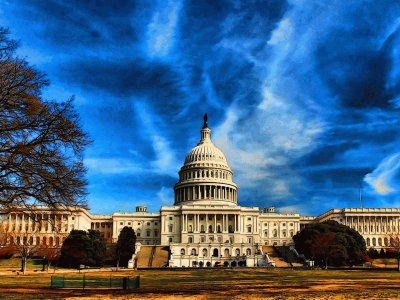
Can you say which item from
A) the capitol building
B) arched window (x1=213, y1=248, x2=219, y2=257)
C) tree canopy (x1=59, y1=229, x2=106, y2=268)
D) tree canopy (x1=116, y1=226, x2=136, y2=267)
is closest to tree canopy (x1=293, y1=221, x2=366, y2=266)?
arched window (x1=213, y1=248, x2=219, y2=257)

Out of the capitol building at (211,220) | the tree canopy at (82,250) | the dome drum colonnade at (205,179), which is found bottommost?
the tree canopy at (82,250)

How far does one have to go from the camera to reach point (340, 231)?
12862 cm

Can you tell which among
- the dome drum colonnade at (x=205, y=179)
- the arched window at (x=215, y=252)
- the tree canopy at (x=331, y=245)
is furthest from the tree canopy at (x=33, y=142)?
the dome drum colonnade at (x=205, y=179)

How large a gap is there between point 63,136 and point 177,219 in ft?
455

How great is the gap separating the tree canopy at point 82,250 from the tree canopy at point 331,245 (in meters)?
44.2

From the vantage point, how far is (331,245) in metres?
113

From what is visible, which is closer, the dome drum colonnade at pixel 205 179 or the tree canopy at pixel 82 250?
the tree canopy at pixel 82 250

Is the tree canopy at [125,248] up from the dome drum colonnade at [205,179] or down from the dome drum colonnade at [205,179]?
down

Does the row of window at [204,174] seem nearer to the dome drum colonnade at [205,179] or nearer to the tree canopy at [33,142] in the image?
the dome drum colonnade at [205,179]

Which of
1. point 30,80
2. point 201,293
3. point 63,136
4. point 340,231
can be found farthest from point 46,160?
point 340,231

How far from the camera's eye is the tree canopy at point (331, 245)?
370 feet

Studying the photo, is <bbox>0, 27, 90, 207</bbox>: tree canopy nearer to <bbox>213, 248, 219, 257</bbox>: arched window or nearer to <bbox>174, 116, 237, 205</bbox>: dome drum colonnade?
<bbox>213, 248, 219, 257</bbox>: arched window

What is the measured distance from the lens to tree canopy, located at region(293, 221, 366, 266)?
370ft

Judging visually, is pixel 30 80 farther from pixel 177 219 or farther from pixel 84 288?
pixel 177 219
